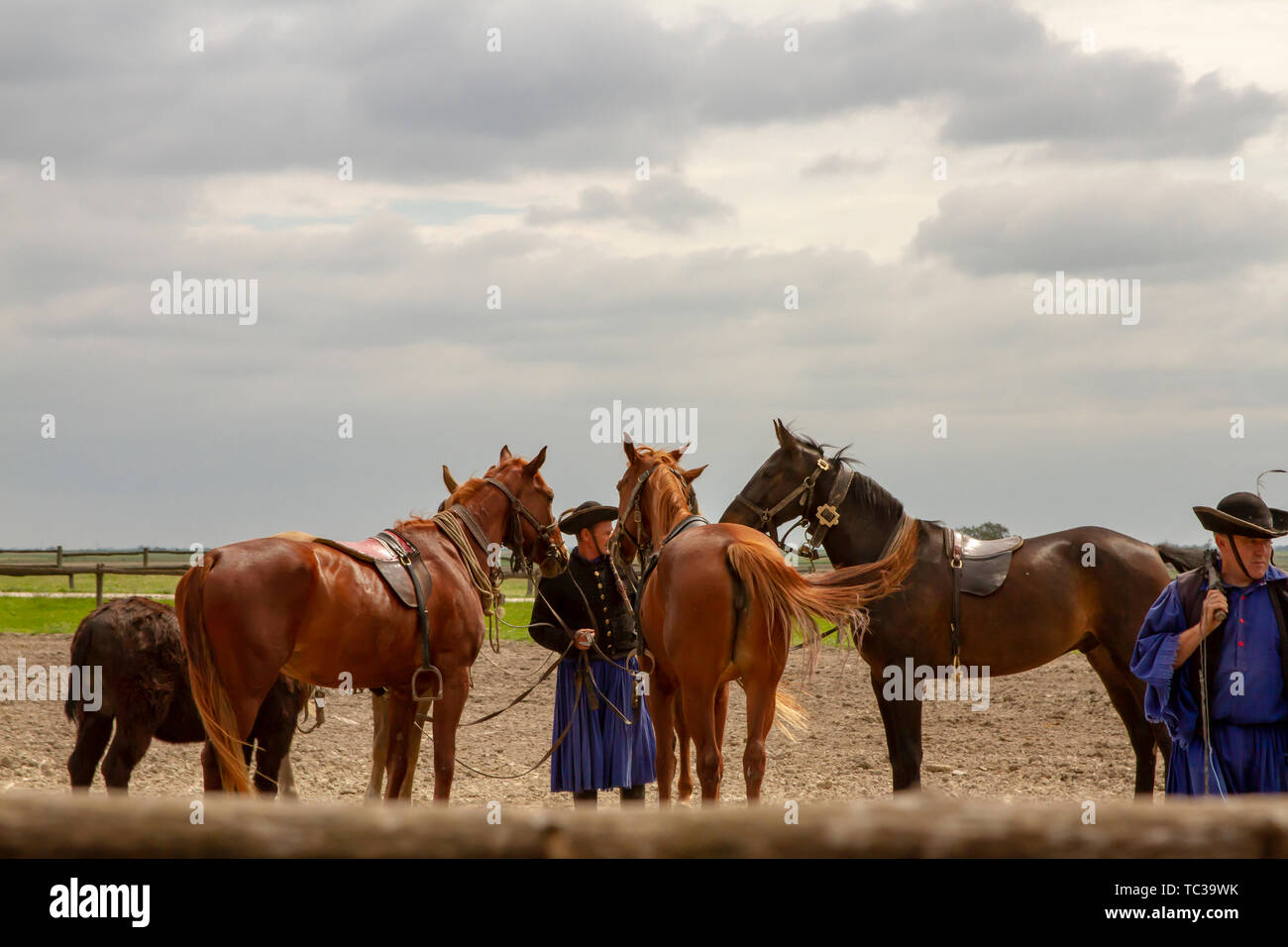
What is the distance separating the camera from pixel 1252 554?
4.01 meters

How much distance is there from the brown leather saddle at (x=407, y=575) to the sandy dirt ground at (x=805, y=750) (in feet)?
6.60

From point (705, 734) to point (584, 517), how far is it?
1.88 meters

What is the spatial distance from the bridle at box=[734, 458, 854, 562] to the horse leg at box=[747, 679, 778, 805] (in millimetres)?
1271

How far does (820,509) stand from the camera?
22.6 ft

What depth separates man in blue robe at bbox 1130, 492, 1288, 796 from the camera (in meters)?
3.88

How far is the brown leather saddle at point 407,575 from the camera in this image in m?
6.17

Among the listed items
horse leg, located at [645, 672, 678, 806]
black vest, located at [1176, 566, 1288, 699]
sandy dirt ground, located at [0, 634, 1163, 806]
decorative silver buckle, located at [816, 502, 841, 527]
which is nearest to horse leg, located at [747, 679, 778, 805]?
horse leg, located at [645, 672, 678, 806]

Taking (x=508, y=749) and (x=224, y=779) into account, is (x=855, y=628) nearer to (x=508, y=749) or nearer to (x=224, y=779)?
(x=224, y=779)

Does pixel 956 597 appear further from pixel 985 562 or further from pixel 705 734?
pixel 705 734

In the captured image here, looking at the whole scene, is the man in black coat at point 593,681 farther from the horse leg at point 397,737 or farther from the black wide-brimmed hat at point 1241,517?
the black wide-brimmed hat at point 1241,517

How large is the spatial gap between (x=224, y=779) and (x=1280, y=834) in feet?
15.9

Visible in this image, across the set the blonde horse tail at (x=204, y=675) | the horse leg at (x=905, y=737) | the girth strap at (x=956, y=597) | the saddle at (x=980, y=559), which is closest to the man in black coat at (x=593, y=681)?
the horse leg at (x=905, y=737)

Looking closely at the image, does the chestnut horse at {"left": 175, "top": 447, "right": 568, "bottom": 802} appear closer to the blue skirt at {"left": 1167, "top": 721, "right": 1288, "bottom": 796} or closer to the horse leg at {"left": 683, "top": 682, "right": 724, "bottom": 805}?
the horse leg at {"left": 683, "top": 682, "right": 724, "bottom": 805}

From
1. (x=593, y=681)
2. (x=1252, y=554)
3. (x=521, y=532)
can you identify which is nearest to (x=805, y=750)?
(x=593, y=681)
